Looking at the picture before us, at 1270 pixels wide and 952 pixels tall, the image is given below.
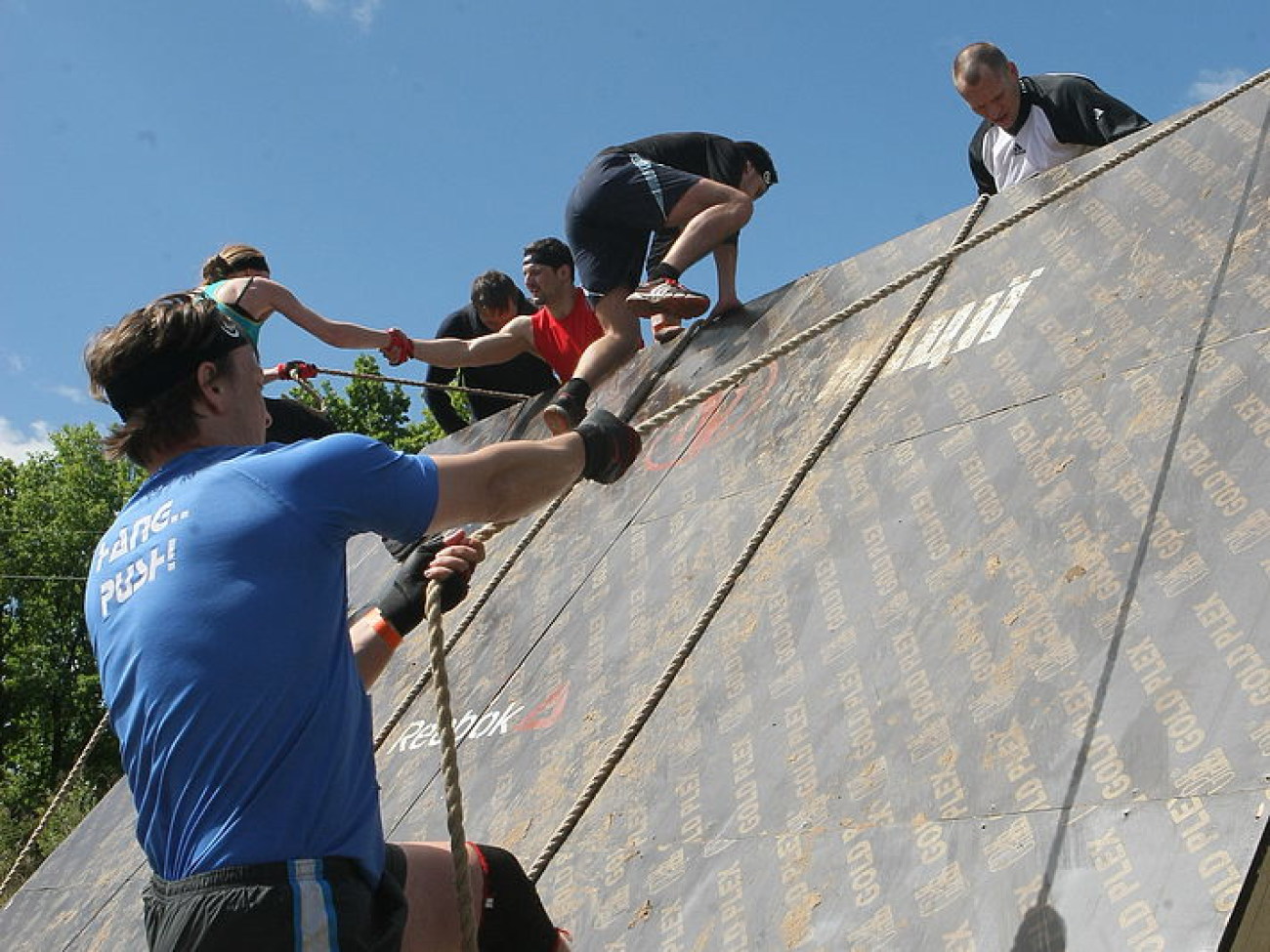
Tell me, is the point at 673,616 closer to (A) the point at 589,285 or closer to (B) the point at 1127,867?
(B) the point at 1127,867

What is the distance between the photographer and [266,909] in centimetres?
179

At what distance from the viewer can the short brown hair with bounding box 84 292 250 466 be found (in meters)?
2.09

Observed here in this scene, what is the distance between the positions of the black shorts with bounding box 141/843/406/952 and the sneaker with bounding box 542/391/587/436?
316 centimetres

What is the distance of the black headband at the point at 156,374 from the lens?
2.10m

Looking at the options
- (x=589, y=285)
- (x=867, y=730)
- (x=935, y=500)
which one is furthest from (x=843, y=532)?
(x=589, y=285)

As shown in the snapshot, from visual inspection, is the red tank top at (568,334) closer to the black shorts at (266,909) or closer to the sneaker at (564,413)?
the sneaker at (564,413)

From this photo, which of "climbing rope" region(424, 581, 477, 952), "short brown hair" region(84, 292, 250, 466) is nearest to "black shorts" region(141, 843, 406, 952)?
"climbing rope" region(424, 581, 477, 952)

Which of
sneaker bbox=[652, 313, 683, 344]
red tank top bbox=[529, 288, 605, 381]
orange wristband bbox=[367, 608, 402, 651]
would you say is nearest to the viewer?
orange wristband bbox=[367, 608, 402, 651]

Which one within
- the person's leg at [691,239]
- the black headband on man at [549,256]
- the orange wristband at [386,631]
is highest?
the black headband on man at [549,256]

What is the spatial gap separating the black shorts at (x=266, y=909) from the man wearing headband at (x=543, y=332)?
3.88 m

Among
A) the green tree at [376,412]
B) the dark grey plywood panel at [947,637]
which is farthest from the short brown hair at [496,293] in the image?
the green tree at [376,412]

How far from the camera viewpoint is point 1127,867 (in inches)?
81.0

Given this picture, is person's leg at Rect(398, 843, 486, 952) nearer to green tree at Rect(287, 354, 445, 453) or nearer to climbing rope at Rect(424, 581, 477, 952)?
climbing rope at Rect(424, 581, 477, 952)

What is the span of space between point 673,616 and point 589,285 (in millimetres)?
2254
